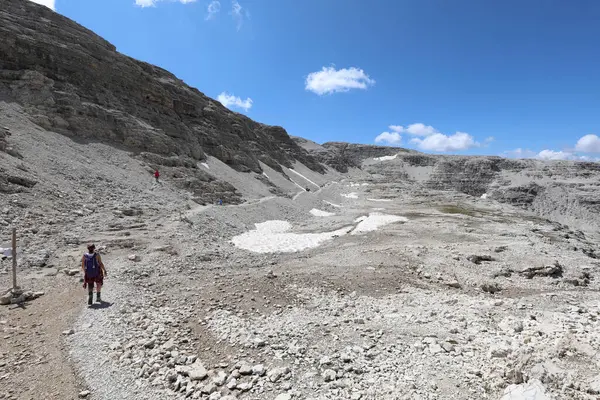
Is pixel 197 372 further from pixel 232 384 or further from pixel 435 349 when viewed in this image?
pixel 435 349

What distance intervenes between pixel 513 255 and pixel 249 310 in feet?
56.4

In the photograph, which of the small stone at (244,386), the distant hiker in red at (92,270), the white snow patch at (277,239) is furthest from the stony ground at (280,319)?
the white snow patch at (277,239)

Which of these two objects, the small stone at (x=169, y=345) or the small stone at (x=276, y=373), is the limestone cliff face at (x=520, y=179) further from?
the small stone at (x=169, y=345)

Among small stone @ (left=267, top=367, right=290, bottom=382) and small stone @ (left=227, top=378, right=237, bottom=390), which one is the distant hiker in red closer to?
small stone @ (left=227, top=378, right=237, bottom=390)

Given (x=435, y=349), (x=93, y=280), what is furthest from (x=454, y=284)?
(x=93, y=280)

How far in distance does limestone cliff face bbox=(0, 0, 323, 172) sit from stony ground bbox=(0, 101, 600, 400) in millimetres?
17736

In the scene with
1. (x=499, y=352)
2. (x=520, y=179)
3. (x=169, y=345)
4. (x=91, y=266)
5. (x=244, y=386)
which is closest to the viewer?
(x=244, y=386)

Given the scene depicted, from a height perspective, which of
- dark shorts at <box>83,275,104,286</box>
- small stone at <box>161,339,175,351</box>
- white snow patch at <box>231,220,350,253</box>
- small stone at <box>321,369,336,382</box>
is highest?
dark shorts at <box>83,275,104,286</box>

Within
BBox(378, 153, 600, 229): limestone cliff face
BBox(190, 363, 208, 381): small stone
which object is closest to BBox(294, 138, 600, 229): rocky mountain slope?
BBox(378, 153, 600, 229): limestone cliff face

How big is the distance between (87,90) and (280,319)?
151ft

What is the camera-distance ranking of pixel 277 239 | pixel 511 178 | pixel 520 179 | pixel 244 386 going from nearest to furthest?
1. pixel 244 386
2. pixel 277 239
3. pixel 520 179
4. pixel 511 178

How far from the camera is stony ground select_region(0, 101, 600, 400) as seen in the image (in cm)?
666

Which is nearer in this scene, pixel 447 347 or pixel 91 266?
pixel 447 347

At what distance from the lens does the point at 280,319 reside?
10039mm
